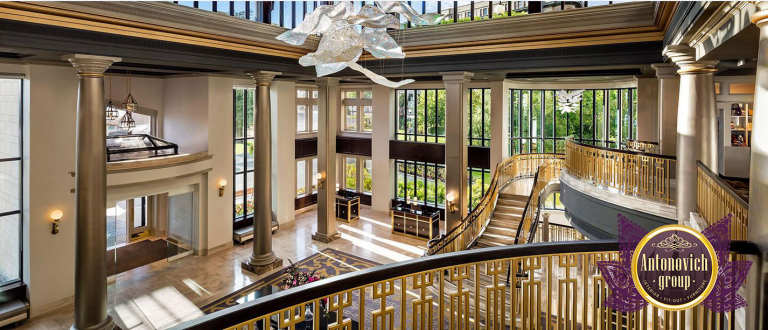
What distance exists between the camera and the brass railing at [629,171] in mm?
6742

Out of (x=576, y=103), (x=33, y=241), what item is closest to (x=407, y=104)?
(x=576, y=103)

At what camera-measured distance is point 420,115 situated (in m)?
16.8

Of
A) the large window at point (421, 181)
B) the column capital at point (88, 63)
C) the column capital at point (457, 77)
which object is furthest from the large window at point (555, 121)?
the column capital at point (88, 63)

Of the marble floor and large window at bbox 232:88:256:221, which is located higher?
large window at bbox 232:88:256:221

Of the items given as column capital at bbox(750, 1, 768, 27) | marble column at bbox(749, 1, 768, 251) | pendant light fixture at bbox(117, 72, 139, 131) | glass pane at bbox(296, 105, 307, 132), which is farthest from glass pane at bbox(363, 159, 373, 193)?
column capital at bbox(750, 1, 768, 27)

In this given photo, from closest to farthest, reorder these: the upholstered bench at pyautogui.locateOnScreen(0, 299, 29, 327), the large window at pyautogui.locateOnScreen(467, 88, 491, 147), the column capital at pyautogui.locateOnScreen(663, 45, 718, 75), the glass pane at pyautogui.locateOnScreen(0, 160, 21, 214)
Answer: the column capital at pyautogui.locateOnScreen(663, 45, 718, 75), the upholstered bench at pyautogui.locateOnScreen(0, 299, 29, 327), the glass pane at pyautogui.locateOnScreen(0, 160, 21, 214), the large window at pyautogui.locateOnScreen(467, 88, 491, 147)

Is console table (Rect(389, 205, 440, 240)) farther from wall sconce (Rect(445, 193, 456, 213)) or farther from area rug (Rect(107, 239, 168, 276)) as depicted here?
area rug (Rect(107, 239, 168, 276))

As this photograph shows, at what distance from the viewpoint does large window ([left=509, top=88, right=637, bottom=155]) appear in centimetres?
1511

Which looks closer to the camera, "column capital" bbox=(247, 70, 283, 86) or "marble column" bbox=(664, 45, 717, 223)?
"marble column" bbox=(664, 45, 717, 223)

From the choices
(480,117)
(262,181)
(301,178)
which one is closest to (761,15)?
(262,181)

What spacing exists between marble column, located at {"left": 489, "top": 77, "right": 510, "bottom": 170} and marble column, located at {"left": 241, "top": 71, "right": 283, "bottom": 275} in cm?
784

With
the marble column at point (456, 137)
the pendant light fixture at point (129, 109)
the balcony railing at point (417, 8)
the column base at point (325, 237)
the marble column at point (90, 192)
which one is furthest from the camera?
the column base at point (325, 237)

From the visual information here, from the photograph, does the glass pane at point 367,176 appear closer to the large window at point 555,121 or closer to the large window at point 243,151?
the large window at point 243,151

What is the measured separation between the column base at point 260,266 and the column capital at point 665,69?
927 cm
